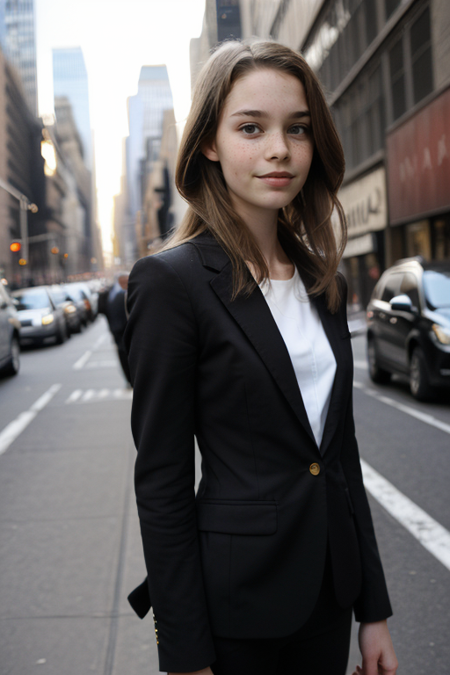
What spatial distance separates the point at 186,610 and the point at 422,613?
251 centimetres

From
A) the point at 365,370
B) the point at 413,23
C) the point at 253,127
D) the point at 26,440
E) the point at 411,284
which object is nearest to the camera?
the point at 253,127

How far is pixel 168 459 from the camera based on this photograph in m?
1.46

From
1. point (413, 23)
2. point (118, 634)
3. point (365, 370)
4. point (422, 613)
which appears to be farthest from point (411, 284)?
point (413, 23)

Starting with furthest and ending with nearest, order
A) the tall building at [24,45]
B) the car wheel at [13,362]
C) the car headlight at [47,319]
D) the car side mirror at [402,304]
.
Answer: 1. the tall building at [24,45]
2. the car headlight at [47,319]
3. the car wheel at [13,362]
4. the car side mirror at [402,304]

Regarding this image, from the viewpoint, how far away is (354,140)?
1195 inches

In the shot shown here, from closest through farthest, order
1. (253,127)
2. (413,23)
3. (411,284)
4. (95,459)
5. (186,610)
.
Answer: (186,610), (253,127), (95,459), (411,284), (413,23)

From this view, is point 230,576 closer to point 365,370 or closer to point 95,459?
point 95,459

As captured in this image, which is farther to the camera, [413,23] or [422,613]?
[413,23]

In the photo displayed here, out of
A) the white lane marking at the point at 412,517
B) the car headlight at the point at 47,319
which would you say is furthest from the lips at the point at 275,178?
the car headlight at the point at 47,319

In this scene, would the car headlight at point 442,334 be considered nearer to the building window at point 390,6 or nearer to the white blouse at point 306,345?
the white blouse at point 306,345

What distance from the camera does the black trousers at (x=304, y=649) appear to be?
151cm

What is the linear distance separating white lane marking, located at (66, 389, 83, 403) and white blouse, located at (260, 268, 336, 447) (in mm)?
9928

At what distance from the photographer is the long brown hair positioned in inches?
62.3

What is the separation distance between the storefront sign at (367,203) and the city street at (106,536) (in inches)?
697
